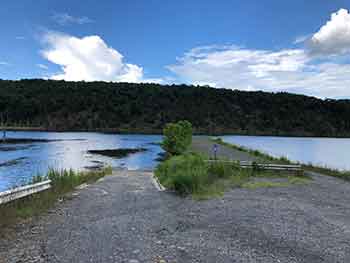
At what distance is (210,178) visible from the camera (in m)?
10.6

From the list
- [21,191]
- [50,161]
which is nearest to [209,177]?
[21,191]

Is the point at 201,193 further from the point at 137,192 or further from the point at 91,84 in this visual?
the point at 91,84

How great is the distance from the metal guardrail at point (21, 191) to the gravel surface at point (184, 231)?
797mm

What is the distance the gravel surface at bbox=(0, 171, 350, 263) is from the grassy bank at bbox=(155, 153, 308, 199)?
0.95m

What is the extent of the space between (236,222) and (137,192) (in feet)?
12.2

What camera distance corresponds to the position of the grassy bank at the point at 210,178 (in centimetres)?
862

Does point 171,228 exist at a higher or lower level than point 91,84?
lower

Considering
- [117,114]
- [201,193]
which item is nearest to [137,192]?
[201,193]

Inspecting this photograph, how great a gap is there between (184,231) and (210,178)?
18.9 ft

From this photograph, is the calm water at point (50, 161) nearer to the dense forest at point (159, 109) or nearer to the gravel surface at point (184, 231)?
the gravel surface at point (184, 231)

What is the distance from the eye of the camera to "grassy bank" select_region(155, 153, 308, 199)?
8617 mm

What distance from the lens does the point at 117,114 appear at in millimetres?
124250

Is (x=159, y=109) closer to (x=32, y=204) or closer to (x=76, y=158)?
(x=76, y=158)

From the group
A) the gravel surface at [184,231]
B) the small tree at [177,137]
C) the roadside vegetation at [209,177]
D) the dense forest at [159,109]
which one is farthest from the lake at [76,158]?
the dense forest at [159,109]
